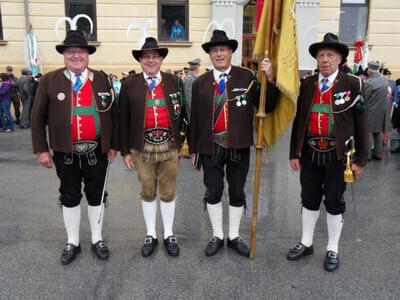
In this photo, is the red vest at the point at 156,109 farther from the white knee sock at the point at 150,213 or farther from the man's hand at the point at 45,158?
the man's hand at the point at 45,158

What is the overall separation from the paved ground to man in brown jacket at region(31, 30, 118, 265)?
13.9 inches

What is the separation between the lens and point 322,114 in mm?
3246

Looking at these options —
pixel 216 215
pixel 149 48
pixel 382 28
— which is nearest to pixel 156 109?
pixel 149 48

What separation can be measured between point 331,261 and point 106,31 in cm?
1111

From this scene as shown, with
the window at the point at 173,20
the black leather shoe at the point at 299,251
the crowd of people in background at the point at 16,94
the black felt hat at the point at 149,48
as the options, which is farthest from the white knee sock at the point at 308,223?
the window at the point at 173,20

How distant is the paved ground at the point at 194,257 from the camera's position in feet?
10.0

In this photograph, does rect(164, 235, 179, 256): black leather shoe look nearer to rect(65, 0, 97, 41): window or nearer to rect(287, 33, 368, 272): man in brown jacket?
rect(287, 33, 368, 272): man in brown jacket

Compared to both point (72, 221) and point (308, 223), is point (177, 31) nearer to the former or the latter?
point (72, 221)

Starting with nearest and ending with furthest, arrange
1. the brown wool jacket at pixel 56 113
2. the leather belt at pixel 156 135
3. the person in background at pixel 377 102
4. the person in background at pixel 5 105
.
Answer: the brown wool jacket at pixel 56 113
the leather belt at pixel 156 135
the person in background at pixel 377 102
the person in background at pixel 5 105

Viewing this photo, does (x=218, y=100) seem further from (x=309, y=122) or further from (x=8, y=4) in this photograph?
(x=8, y=4)

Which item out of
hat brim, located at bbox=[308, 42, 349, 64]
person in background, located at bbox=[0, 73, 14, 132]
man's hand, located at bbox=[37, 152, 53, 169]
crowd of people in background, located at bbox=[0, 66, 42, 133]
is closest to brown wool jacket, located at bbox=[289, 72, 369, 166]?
hat brim, located at bbox=[308, 42, 349, 64]

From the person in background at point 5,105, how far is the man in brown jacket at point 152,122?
8.89 m

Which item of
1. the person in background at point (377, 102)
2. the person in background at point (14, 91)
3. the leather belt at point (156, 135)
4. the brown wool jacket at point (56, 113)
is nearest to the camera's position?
the brown wool jacket at point (56, 113)

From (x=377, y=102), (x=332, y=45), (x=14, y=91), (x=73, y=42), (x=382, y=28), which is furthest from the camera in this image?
(x=382, y=28)
